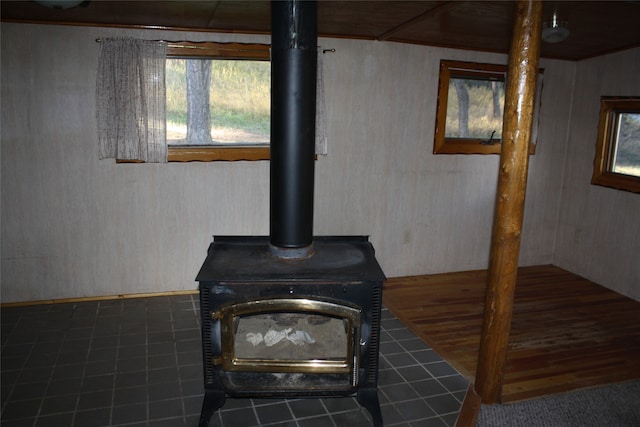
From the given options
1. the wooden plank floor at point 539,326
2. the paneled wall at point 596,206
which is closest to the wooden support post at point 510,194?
the wooden plank floor at point 539,326

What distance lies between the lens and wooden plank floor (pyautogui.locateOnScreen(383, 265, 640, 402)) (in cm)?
302

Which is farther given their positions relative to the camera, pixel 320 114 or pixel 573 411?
pixel 320 114

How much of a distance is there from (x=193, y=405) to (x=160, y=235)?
1694 mm

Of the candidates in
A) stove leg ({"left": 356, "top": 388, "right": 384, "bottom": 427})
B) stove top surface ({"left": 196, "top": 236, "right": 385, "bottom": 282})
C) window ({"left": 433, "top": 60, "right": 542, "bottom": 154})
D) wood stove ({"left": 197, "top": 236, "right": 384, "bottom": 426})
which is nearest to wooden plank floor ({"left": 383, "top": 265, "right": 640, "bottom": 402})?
stove leg ({"left": 356, "top": 388, "right": 384, "bottom": 427})

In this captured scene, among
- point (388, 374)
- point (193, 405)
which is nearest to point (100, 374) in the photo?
point (193, 405)

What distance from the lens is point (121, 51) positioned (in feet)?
11.5

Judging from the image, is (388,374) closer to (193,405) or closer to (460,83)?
(193,405)

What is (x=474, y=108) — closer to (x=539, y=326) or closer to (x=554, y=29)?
(x=554, y=29)

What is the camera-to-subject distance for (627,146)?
437cm

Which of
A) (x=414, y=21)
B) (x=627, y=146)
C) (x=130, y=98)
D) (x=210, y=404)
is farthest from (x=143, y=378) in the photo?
(x=627, y=146)

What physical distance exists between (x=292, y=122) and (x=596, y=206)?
362 cm

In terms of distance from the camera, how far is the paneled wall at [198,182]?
139 inches

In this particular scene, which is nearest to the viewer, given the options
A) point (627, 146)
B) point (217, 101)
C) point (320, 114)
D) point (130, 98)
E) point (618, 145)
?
point (130, 98)

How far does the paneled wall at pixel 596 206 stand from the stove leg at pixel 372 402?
Answer: 3071mm
